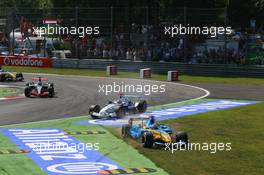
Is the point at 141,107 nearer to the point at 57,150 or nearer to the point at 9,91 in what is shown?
the point at 57,150

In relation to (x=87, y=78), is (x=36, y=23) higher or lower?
higher

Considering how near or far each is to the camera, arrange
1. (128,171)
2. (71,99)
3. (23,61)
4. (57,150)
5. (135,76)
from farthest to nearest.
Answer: (23,61) < (135,76) < (71,99) < (57,150) < (128,171)

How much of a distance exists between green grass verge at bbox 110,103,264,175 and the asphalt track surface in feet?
14.7

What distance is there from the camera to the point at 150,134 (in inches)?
626

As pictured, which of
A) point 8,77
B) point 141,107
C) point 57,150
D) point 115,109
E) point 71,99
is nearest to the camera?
point 57,150

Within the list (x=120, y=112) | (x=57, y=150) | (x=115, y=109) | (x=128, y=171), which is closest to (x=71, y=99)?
(x=120, y=112)

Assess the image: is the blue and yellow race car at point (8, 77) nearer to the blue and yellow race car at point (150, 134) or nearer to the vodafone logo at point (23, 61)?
the vodafone logo at point (23, 61)

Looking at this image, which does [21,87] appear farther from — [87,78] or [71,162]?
[71,162]

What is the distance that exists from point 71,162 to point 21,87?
1997 centimetres

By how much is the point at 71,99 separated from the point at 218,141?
12102mm

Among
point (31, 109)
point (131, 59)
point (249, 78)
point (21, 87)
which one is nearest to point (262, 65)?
point (249, 78)

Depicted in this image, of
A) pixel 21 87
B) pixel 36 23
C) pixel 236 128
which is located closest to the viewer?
pixel 236 128

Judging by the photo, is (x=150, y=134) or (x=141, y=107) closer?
(x=150, y=134)

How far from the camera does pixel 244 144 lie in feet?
54.7
